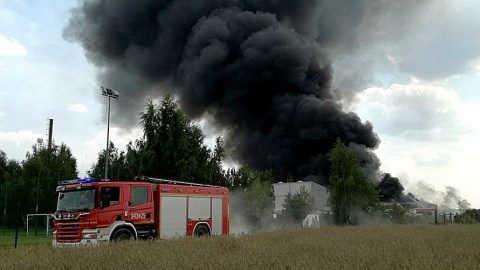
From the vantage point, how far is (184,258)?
9375 mm

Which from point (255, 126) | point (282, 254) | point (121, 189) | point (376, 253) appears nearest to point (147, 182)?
point (121, 189)

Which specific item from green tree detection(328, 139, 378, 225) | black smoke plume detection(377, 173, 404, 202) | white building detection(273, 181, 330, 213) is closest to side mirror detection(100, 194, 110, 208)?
green tree detection(328, 139, 378, 225)

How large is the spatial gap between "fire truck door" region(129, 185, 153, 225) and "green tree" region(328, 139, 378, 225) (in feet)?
70.6

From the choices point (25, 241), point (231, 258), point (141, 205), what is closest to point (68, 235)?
point (141, 205)

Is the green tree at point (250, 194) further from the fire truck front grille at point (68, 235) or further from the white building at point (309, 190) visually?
the fire truck front grille at point (68, 235)

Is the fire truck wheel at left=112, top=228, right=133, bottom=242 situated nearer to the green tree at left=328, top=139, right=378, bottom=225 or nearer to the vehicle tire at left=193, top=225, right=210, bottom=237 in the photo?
the vehicle tire at left=193, top=225, right=210, bottom=237

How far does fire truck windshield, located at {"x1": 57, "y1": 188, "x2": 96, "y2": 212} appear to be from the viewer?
1502 cm

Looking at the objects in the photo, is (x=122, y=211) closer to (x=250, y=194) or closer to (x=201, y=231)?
(x=201, y=231)

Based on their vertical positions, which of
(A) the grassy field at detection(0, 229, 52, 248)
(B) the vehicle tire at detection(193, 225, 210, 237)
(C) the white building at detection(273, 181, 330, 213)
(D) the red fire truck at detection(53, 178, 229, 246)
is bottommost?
(A) the grassy field at detection(0, 229, 52, 248)

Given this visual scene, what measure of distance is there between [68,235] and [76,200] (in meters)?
1.05

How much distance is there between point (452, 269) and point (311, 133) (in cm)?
5379

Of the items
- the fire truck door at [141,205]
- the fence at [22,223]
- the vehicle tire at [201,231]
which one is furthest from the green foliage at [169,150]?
the fire truck door at [141,205]

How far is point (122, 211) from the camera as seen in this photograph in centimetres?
1555

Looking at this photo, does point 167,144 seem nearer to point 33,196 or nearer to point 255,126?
point 33,196
